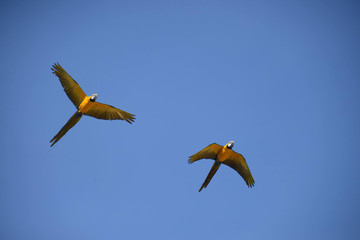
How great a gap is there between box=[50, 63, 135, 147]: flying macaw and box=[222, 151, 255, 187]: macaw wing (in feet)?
18.1

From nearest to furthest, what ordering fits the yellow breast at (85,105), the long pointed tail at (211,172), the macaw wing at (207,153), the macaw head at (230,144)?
the yellow breast at (85,105)
the long pointed tail at (211,172)
the macaw head at (230,144)
the macaw wing at (207,153)

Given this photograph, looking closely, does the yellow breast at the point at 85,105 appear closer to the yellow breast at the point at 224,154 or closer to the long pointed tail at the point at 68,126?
the long pointed tail at the point at 68,126

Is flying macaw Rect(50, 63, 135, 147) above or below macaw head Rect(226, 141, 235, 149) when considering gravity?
below

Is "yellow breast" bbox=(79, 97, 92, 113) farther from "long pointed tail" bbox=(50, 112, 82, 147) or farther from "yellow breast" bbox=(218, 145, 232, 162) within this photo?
"yellow breast" bbox=(218, 145, 232, 162)

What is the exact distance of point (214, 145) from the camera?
50.0 ft

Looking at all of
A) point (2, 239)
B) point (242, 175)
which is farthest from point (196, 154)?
point (2, 239)

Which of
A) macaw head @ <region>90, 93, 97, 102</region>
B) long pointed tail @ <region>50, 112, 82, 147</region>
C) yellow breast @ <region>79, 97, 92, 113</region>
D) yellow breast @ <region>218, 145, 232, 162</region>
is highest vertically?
yellow breast @ <region>218, 145, 232, 162</region>

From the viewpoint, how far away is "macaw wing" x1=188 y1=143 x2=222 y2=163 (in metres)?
15.3

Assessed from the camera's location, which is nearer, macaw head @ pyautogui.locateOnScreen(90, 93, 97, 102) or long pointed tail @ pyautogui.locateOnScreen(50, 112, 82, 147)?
long pointed tail @ pyautogui.locateOnScreen(50, 112, 82, 147)

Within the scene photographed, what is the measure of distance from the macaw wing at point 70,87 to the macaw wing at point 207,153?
617 cm

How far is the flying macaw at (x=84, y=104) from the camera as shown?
14602mm

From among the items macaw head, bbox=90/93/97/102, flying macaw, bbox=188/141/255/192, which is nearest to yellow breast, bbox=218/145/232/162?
flying macaw, bbox=188/141/255/192

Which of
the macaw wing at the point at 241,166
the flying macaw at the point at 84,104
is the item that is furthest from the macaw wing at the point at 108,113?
the macaw wing at the point at 241,166

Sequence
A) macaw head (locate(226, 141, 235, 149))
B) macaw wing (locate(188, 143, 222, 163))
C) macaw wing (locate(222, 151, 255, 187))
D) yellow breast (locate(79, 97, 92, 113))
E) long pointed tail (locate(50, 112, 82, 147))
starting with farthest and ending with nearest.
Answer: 1. macaw wing (locate(222, 151, 255, 187))
2. macaw wing (locate(188, 143, 222, 163))
3. macaw head (locate(226, 141, 235, 149))
4. yellow breast (locate(79, 97, 92, 113))
5. long pointed tail (locate(50, 112, 82, 147))
